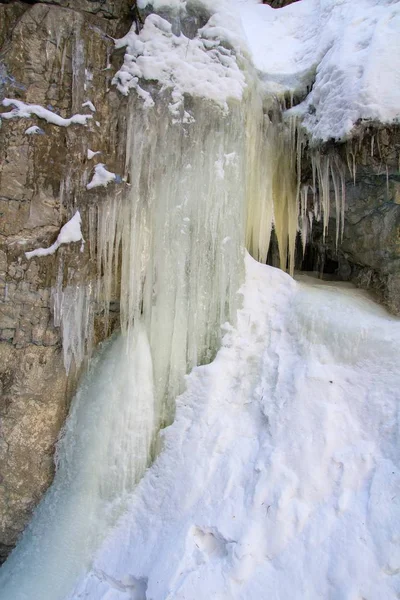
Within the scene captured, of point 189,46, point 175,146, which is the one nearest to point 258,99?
point 189,46

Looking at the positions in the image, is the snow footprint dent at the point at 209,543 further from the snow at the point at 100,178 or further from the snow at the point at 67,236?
the snow at the point at 100,178

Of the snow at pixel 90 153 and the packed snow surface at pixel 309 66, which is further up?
the packed snow surface at pixel 309 66

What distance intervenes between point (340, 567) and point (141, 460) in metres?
1.60

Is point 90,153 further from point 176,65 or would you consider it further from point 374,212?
point 374,212

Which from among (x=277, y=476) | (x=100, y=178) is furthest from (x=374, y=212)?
(x=277, y=476)

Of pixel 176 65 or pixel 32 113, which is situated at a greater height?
pixel 176 65

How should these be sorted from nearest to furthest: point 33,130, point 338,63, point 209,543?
point 209,543, point 33,130, point 338,63

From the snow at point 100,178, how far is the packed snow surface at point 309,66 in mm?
708

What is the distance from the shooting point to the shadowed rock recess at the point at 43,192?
3.55 meters

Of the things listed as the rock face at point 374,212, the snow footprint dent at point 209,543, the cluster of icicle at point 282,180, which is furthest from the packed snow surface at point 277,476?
the cluster of icicle at point 282,180

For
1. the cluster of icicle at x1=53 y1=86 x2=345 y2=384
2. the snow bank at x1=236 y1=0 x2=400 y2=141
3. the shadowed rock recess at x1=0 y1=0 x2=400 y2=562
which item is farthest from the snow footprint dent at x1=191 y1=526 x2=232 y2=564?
the snow bank at x1=236 y1=0 x2=400 y2=141

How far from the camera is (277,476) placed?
10.1 feet

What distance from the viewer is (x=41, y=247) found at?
11.9 ft

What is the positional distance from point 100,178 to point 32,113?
0.71 m
